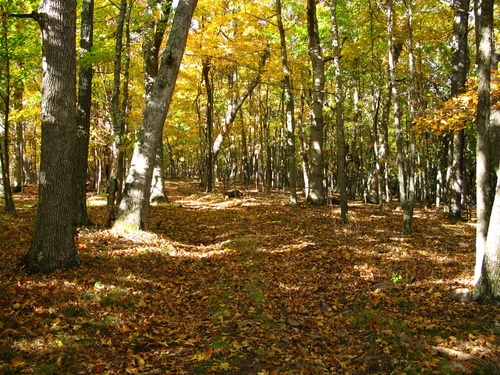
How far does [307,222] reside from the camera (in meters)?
14.7

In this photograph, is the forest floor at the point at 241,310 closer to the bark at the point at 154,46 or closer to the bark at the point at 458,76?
the bark at the point at 154,46

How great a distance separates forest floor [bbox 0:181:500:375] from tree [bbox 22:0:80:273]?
0.47 metres

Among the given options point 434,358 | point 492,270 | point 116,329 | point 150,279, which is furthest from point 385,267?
point 116,329

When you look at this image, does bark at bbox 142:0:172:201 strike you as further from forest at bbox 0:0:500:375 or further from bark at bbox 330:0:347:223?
bark at bbox 330:0:347:223

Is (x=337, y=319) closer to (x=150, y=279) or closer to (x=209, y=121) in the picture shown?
(x=150, y=279)

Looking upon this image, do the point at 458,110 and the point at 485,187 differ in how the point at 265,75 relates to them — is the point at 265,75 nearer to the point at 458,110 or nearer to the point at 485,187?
the point at 458,110

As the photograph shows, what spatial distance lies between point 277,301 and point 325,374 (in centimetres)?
254

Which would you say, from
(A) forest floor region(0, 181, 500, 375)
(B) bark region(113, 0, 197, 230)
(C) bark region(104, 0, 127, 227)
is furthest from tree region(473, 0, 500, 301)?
(C) bark region(104, 0, 127, 227)

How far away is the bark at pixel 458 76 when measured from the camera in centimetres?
1579

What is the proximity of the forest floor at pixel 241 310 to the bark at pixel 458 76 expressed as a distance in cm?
721

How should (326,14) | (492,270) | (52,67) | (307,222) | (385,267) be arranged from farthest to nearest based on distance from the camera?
(326,14), (307,222), (385,267), (52,67), (492,270)

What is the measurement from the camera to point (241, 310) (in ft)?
23.0

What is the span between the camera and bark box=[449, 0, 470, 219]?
15.8 metres

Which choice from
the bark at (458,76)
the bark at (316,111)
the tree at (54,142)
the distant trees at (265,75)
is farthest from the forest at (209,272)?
the bark at (316,111)
